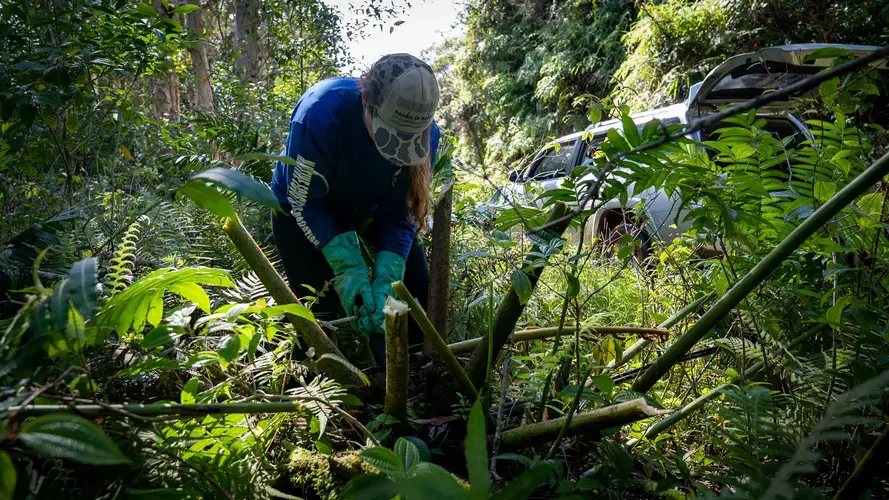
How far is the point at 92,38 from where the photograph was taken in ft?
8.50

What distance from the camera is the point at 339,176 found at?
103 inches

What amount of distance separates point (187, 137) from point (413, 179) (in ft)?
7.42

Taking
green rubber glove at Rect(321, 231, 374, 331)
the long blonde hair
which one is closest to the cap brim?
the long blonde hair

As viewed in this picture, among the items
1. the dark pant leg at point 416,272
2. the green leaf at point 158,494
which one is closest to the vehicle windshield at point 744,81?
the dark pant leg at point 416,272

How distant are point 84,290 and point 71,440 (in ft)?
0.60

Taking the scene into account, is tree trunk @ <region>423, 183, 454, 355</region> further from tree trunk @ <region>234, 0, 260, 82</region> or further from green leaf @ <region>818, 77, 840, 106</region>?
tree trunk @ <region>234, 0, 260, 82</region>

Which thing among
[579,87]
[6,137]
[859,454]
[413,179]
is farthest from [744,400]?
[579,87]

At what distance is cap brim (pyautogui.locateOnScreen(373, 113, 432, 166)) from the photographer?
7.90 feet

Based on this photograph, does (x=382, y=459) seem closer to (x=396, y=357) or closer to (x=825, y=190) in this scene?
Answer: (x=396, y=357)

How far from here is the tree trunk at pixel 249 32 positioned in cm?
680

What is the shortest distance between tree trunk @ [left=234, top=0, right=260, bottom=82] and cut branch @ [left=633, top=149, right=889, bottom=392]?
6527 mm

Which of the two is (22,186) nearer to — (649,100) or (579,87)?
(649,100)

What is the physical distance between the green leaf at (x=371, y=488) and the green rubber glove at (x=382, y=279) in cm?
124

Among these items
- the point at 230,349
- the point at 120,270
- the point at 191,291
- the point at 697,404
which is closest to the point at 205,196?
the point at 230,349
